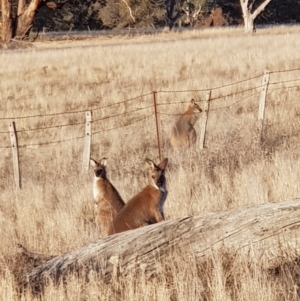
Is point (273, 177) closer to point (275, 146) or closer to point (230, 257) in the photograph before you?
point (275, 146)

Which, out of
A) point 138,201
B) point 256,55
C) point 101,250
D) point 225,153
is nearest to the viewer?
point 101,250

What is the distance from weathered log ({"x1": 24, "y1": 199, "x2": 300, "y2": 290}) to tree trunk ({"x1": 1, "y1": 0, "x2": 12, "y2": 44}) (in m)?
41.8

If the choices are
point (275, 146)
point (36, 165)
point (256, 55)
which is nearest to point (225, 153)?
point (275, 146)

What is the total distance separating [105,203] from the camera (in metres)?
9.59

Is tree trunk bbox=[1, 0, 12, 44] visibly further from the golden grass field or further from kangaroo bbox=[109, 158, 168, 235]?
kangaroo bbox=[109, 158, 168, 235]

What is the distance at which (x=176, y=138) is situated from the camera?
642 inches

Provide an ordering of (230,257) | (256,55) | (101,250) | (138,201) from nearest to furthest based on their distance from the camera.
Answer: (230,257) < (101,250) < (138,201) < (256,55)

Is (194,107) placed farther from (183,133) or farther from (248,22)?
(248,22)

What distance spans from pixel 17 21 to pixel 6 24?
39.4 inches

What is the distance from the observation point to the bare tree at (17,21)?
47188 millimetres

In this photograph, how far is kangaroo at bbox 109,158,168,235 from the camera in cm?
837

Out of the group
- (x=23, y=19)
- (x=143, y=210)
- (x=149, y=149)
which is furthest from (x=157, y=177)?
(x=23, y=19)

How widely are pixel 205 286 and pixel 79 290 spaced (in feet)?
2.96

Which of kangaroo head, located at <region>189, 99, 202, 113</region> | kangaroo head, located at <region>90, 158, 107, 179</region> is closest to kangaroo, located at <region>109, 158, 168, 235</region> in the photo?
kangaroo head, located at <region>90, 158, 107, 179</region>
